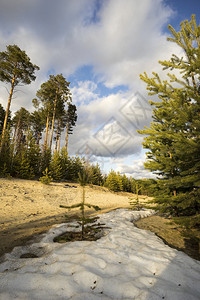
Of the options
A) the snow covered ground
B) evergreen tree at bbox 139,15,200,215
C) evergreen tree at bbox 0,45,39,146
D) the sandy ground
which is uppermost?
evergreen tree at bbox 0,45,39,146

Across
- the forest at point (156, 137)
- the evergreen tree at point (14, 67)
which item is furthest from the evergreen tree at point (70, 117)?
the evergreen tree at point (14, 67)

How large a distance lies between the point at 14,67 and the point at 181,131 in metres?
18.8

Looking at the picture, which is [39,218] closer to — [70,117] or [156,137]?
[156,137]

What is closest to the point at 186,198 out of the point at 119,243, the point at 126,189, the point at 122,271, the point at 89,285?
the point at 119,243

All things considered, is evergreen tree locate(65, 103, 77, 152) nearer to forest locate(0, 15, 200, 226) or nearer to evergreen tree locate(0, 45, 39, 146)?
forest locate(0, 15, 200, 226)

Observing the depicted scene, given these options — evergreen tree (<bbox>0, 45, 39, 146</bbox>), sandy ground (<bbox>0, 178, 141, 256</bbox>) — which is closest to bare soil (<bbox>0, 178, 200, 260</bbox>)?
sandy ground (<bbox>0, 178, 141, 256</bbox>)

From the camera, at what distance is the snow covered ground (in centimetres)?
164

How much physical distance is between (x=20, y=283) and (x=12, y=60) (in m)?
19.9

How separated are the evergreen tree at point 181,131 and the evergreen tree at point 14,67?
15431mm

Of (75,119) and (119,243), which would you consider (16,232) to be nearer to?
(119,243)

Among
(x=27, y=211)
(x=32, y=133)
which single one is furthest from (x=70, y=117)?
(x=27, y=211)

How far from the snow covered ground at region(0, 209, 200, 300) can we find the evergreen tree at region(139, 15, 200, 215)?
213cm

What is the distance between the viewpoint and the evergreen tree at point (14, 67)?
14.8 metres

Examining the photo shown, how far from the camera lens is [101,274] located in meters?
2.02
